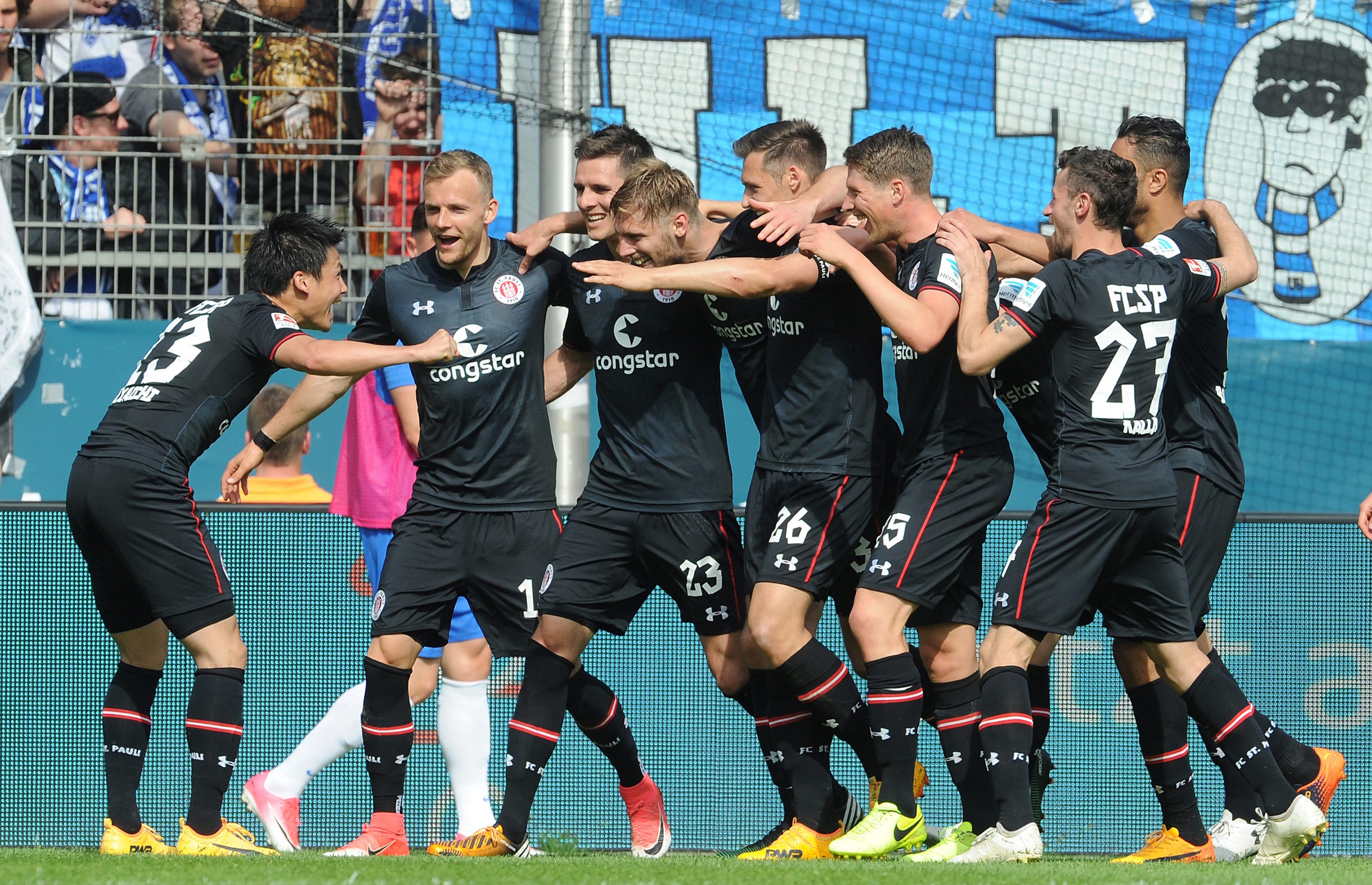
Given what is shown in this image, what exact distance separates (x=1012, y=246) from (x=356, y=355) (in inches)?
96.2

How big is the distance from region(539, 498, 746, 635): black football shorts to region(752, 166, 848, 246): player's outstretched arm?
3.35ft

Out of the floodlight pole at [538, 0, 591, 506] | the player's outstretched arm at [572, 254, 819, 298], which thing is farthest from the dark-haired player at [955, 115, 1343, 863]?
the floodlight pole at [538, 0, 591, 506]

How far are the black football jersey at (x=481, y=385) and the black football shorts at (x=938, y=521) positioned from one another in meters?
1.30

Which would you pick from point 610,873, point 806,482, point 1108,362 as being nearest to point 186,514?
point 610,873

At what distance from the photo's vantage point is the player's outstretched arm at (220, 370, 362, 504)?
17.3ft

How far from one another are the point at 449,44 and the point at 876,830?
27.3ft

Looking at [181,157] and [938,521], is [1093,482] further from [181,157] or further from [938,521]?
[181,157]

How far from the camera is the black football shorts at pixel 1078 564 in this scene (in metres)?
4.54

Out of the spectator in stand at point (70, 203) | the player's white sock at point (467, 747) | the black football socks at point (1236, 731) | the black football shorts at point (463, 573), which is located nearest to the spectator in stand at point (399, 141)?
the spectator in stand at point (70, 203)

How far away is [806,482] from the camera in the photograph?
4828 millimetres

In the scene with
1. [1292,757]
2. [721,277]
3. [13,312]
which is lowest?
[1292,757]

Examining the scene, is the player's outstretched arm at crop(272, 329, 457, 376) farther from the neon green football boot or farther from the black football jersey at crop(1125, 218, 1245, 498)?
the black football jersey at crop(1125, 218, 1245, 498)

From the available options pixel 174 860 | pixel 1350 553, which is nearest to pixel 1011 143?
pixel 1350 553

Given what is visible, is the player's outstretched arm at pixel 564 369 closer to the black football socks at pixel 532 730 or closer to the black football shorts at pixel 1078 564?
the black football socks at pixel 532 730
